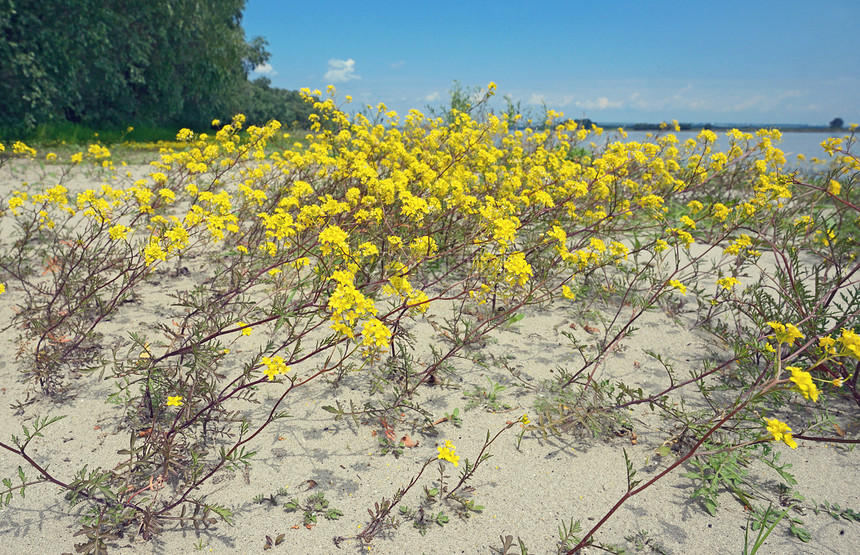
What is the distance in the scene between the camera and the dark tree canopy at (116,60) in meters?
10.6

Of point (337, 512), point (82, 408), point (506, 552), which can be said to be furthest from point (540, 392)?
point (82, 408)

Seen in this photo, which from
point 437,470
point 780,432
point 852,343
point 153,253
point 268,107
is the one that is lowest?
point 437,470

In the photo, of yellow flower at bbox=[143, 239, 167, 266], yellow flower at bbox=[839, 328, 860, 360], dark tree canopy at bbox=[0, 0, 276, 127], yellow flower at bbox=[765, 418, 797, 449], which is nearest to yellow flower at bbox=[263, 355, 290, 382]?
yellow flower at bbox=[143, 239, 167, 266]

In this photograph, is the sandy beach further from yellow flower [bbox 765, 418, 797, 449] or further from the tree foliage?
the tree foliage

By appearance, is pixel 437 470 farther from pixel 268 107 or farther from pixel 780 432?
pixel 268 107

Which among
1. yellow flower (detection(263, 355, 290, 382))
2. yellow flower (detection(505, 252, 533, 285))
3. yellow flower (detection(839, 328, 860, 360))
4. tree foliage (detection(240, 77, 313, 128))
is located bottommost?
yellow flower (detection(263, 355, 290, 382))

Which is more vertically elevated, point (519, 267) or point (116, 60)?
point (116, 60)

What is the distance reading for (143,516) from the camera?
5.94 ft

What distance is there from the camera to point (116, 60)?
12633 mm

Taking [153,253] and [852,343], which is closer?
[852,343]

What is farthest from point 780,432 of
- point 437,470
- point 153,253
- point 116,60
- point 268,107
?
point 268,107

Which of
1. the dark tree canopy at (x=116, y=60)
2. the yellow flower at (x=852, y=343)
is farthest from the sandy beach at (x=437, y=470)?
the dark tree canopy at (x=116, y=60)

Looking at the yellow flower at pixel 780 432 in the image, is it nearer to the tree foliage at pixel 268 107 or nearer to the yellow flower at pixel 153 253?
the yellow flower at pixel 153 253

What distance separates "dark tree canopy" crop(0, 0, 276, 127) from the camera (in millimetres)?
10586
